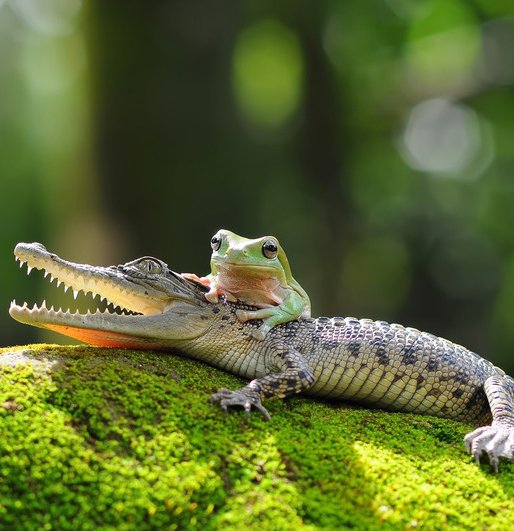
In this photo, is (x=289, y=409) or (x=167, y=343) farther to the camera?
(x=167, y=343)

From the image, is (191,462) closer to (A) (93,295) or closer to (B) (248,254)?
(A) (93,295)

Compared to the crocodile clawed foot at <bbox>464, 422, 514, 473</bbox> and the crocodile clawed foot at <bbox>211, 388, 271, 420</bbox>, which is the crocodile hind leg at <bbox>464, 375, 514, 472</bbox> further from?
the crocodile clawed foot at <bbox>211, 388, 271, 420</bbox>

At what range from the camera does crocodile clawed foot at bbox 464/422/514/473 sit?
3766mm

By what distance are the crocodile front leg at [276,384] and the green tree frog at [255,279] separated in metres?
0.23

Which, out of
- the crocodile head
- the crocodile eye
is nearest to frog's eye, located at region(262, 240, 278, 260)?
the crocodile head

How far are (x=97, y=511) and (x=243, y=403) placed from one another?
42.3 inches

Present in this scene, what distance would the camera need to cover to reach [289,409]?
4051 mm

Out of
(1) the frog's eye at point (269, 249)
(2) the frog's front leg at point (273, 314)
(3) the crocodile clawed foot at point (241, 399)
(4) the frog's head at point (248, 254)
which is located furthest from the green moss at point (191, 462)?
(1) the frog's eye at point (269, 249)

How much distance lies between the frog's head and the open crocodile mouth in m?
0.43

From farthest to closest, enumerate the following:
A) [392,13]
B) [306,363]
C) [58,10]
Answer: [392,13] < [58,10] < [306,363]

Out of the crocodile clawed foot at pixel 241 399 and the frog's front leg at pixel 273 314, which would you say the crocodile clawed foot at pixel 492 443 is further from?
the frog's front leg at pixel 273 314

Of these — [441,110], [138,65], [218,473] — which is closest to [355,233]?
[441,110]

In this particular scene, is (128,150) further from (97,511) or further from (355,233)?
(97,511)

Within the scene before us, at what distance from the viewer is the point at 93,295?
169 inches
